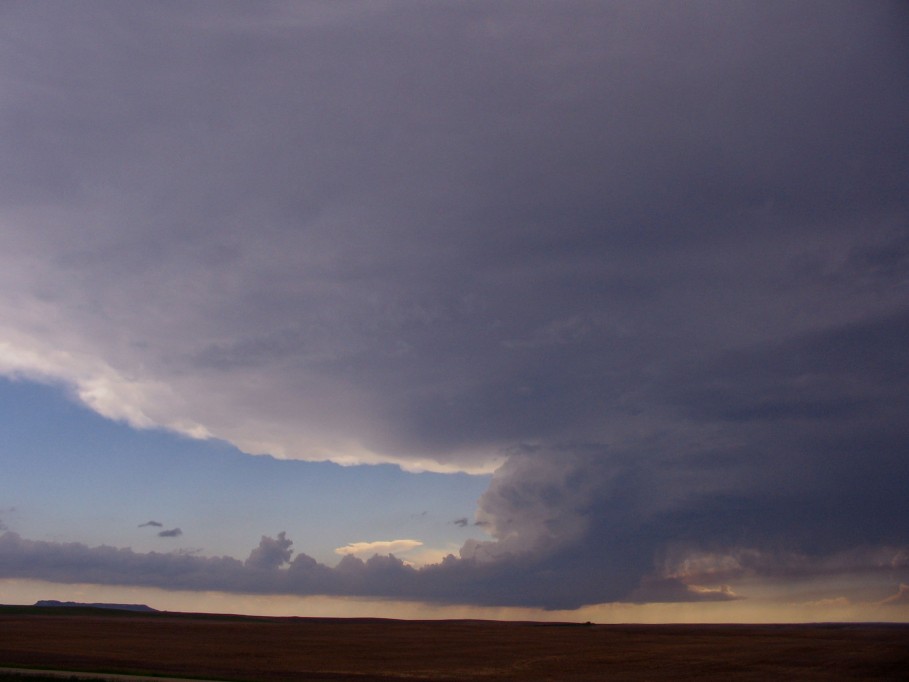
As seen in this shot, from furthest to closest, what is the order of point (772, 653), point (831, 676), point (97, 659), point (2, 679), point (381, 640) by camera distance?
point (381, 640)
point (772, 653)
point (97, 659)
point (831, 676)
point (2, 679)

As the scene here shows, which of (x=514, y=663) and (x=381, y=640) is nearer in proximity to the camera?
(x=514, y=663)

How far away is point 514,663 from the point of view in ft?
228

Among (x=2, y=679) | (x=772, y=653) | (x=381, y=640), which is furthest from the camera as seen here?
(x=381, y=640)

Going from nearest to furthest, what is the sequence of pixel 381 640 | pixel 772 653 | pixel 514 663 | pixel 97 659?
pixel 97 659
pixel 514 663
pixel 772 653
pixel 381 640

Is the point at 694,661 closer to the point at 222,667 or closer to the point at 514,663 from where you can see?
the point at 514,663

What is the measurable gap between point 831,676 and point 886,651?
1109 inches

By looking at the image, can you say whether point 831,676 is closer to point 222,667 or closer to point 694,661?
point 694,661

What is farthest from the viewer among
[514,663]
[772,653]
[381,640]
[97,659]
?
[381,640]

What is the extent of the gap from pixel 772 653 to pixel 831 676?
25.8 meters

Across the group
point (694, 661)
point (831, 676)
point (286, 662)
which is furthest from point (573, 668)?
point (286, 662)

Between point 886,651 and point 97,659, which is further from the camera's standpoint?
point 886,651

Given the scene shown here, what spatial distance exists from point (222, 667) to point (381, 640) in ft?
158

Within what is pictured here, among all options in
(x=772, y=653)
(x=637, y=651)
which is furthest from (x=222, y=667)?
(x=772, y=653)

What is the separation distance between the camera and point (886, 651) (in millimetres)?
80250
